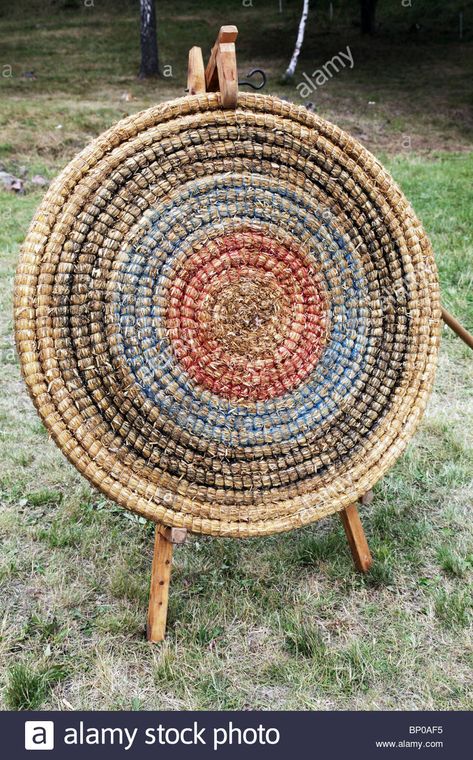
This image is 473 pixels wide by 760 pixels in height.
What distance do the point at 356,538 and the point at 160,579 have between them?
0.64 metres

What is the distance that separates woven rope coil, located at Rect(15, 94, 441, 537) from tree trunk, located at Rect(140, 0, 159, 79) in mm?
10426

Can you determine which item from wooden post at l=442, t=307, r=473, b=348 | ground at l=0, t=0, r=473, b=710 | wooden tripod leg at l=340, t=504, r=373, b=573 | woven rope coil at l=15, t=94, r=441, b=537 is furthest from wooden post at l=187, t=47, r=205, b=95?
ground at l=0, t=0, r=473, b=710

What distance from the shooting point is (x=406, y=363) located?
204 cm

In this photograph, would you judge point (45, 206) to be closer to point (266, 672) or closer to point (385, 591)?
point (266, 672)

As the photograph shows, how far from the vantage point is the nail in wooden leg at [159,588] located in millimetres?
1958

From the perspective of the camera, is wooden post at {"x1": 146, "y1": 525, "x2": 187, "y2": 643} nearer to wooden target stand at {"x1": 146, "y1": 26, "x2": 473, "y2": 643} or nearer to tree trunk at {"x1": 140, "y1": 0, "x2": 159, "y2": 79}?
wooden target stand at {"x1": 146, "y1": 26, "x2": 473, "y2": 643}

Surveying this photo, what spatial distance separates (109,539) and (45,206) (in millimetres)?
1206

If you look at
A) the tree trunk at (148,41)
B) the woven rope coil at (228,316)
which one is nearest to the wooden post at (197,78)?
the woven rope coil at (228,316)

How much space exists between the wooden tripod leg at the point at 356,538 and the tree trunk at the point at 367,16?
15.3 metres

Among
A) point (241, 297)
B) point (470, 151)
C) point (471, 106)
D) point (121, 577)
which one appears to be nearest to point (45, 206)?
point (241, 297)

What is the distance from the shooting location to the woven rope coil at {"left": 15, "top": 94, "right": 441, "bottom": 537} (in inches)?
70.9

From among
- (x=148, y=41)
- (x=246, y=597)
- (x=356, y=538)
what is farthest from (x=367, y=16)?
→ (x=246, y=597)

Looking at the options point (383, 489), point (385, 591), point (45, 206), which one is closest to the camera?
point (45, 206)

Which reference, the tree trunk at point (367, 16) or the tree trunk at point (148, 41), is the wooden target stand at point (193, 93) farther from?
the tree trunk at point (367, 16)
